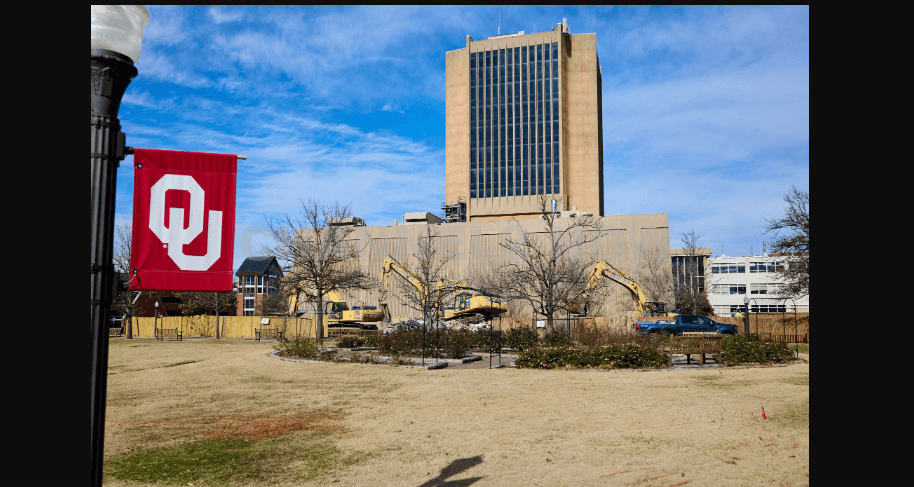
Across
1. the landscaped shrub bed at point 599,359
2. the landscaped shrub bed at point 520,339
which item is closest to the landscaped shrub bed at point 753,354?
the landscaped shrub bed at point 599,359

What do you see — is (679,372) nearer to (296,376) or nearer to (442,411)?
(442,411)

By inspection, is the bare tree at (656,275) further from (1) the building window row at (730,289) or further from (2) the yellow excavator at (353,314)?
(2) the yellow excavator at (353,314)

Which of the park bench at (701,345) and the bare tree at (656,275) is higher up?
the bare tree at (656,275)

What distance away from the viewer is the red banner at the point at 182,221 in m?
3.82

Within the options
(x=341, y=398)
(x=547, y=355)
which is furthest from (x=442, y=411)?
(x=547, y=355)

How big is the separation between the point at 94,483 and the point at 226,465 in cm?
441

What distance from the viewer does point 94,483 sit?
122 inches

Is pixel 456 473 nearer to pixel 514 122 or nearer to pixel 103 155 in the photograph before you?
pixel 103 155

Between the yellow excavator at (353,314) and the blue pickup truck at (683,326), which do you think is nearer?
the blue pickup truck at (683,326)

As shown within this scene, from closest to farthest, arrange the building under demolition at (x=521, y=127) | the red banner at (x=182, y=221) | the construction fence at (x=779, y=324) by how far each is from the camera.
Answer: the red banner at (x=182, y=221) → the construction fence at (x=779, y=324) → the building under demolition at (x=521, y=127)

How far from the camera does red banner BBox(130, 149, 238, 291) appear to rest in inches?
150

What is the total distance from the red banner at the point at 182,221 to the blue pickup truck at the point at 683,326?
2871 centimetres

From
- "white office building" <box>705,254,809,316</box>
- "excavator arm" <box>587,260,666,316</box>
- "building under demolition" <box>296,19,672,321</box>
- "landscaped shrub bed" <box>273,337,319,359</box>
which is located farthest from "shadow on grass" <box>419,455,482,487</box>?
"white office building" <box>705,254,809,316</box>

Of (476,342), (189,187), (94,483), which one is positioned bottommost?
(476,342)
